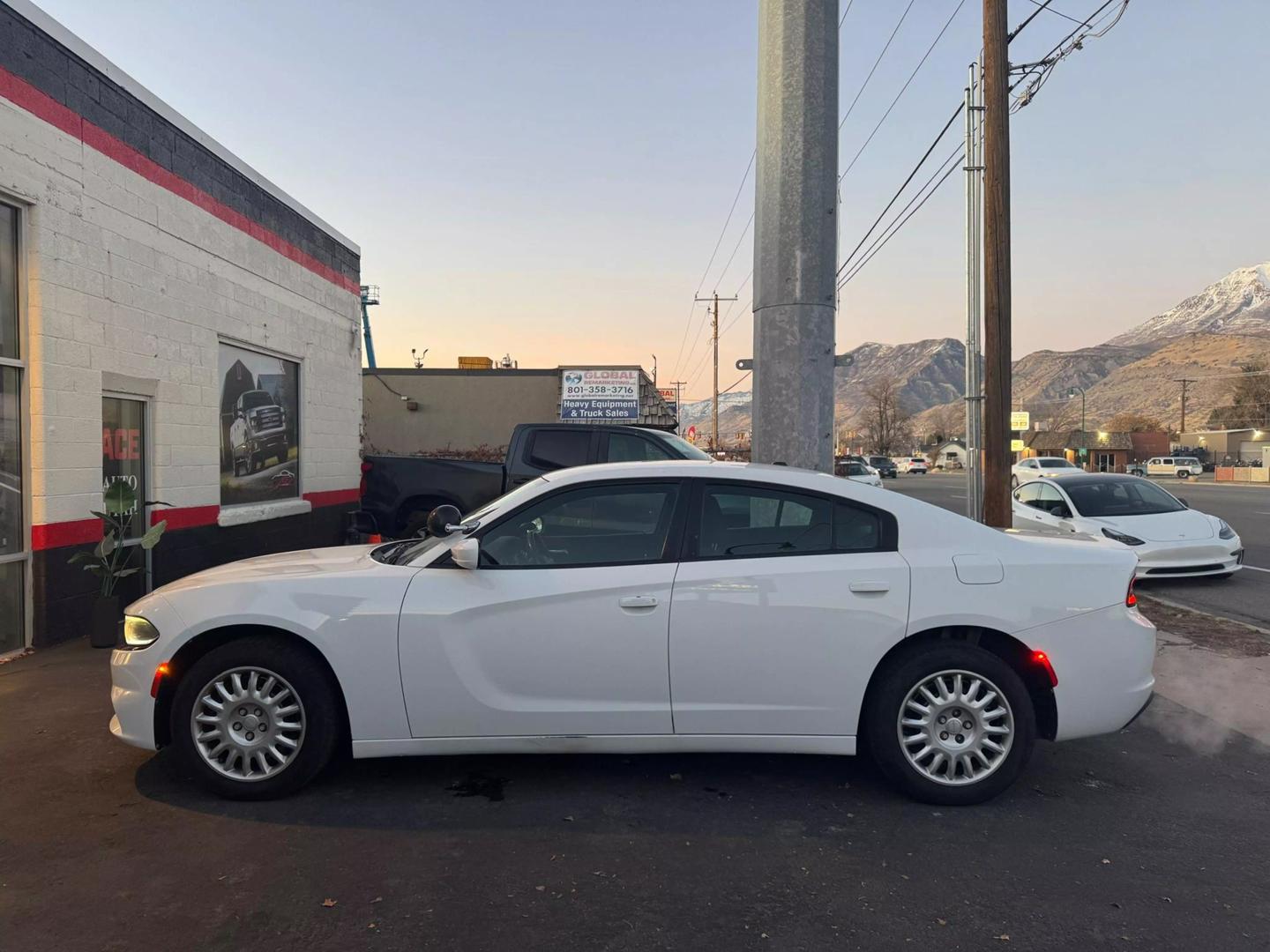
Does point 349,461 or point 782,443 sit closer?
point 782,443

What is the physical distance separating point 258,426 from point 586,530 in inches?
314

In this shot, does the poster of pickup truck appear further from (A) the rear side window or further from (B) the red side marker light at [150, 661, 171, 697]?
(B) the red side marker light at [150, 661, 171, 697]

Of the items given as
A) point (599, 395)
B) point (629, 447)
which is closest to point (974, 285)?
point (629, 447)

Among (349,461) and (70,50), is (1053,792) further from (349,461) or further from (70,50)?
(349,461)

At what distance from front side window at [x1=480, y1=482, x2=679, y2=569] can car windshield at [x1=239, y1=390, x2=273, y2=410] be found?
747cm

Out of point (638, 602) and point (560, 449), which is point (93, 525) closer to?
point (560, 449)

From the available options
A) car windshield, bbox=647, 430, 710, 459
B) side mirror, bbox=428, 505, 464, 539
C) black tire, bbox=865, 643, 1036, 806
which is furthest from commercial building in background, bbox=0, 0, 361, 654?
→ black tire, bbox=865, 643, 1036, 806

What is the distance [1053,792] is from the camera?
4.27 metres

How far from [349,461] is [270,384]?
2722 millimetres

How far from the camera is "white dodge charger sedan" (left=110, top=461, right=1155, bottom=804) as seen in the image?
4004mm

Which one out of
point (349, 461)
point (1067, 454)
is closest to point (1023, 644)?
point (349, 461)

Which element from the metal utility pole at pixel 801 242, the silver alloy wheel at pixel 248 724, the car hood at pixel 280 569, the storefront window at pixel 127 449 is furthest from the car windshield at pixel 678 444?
the silver alloy wheel at pixel 248 724

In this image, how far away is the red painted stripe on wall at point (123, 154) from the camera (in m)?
6.70

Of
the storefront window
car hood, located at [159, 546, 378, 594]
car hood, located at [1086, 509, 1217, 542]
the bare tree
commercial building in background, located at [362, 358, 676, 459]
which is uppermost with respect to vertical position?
the bare tree
